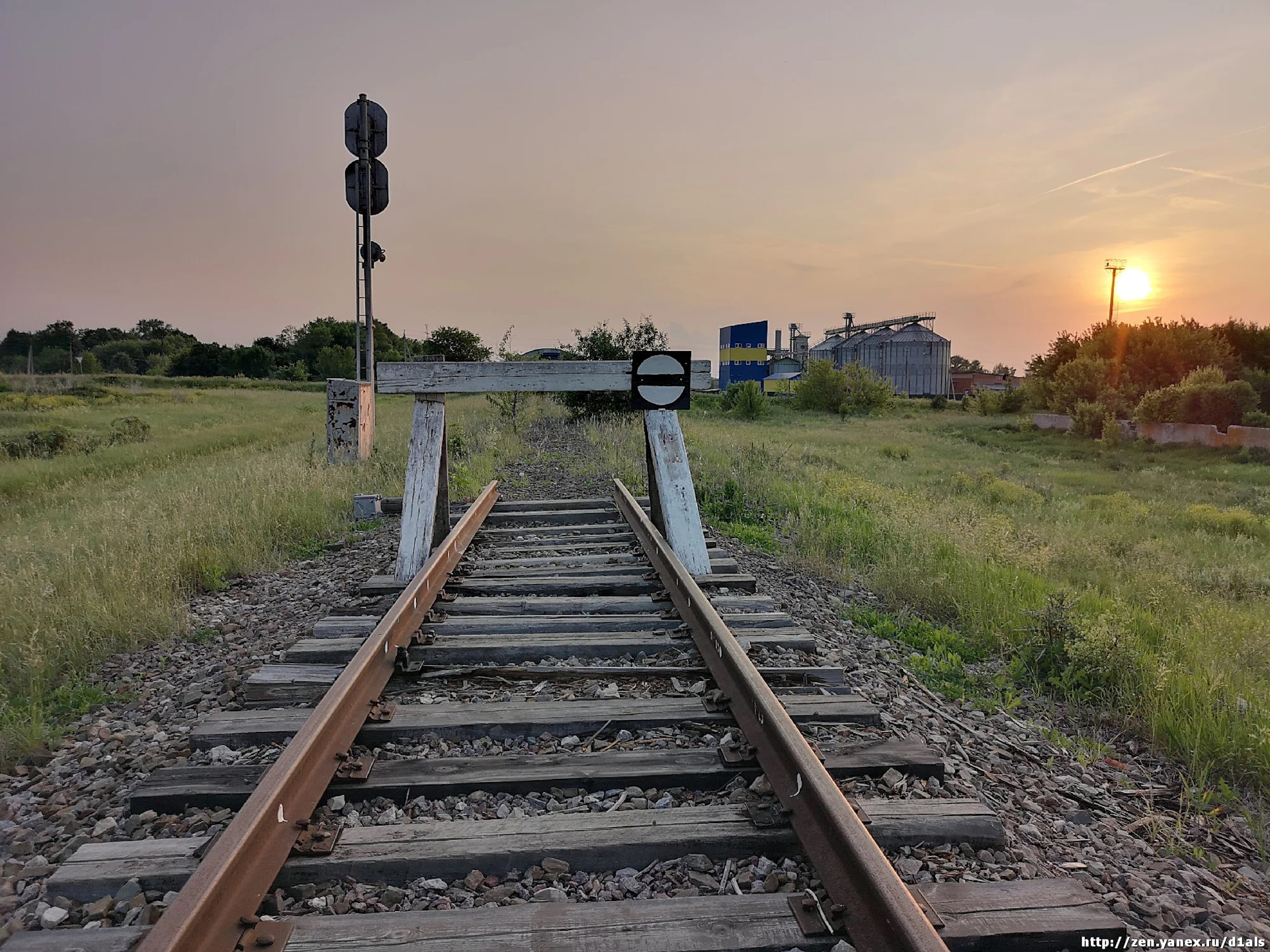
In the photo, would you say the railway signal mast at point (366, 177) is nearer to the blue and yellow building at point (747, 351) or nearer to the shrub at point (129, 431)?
the shrub at point (129, 431)

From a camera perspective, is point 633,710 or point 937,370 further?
point 937,370

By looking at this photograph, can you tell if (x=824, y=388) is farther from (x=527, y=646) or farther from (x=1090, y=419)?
(x=527, y=646)

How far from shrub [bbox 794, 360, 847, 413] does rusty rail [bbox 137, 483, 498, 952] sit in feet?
115

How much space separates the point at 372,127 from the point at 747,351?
54.7 meters

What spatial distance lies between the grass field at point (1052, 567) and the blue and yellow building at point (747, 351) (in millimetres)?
49427

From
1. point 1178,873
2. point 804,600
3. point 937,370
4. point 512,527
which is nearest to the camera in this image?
point 1178,873

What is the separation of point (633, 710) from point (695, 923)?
119 centimetres

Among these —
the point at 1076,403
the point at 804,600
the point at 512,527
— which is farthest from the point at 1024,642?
the point at 1076,403

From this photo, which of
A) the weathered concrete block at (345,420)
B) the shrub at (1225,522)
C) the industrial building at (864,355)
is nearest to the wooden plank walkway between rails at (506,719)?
the weathered concrete block at (345,420)

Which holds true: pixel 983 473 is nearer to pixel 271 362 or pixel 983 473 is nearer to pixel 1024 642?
pixel 1024 642

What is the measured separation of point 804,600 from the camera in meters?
4.97

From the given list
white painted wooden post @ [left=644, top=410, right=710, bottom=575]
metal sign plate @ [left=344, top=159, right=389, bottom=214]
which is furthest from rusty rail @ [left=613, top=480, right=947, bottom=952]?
metal sign plate @ [left=344, top=159, right=389, bottom=214]

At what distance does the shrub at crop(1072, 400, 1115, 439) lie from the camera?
2470 cm

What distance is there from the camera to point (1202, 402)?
2273cm
